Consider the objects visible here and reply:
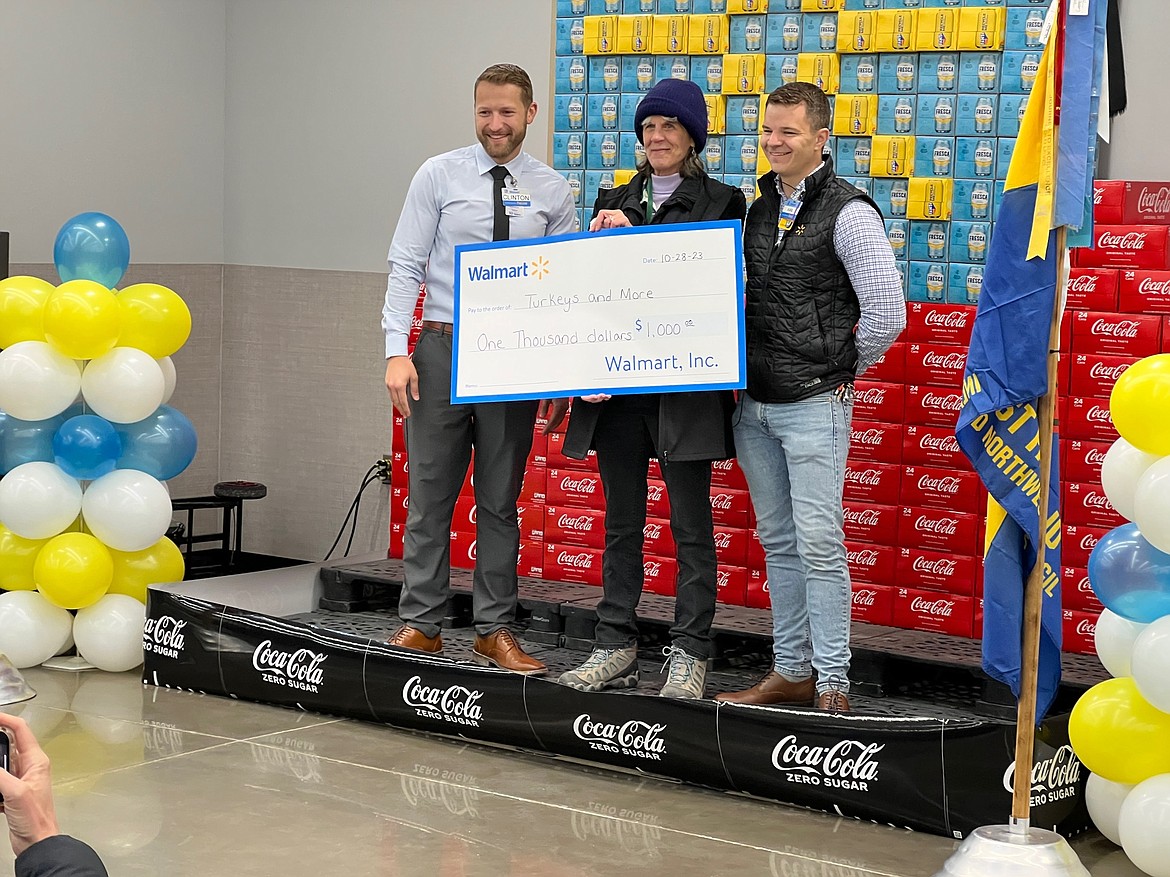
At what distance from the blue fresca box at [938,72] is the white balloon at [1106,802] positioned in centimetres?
255

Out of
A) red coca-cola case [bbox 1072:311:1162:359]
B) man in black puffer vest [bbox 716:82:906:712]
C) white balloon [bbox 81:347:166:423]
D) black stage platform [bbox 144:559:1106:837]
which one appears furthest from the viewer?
white balloon [bbox 81:347:166:423]

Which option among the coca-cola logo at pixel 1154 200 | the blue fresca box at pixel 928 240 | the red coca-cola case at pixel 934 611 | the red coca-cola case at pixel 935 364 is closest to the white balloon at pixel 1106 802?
the red coca-cola case at pixel 934 611

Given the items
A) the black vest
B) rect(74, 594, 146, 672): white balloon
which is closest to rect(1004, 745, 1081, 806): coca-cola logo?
the black vest

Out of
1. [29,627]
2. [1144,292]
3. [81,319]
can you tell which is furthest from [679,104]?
[29,627]

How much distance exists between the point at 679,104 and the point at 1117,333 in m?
1.50

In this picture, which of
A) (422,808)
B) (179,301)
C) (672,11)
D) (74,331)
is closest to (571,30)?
(672,11)

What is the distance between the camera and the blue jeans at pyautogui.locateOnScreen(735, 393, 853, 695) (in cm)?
404

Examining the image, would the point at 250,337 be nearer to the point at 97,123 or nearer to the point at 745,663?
the point at 97,123

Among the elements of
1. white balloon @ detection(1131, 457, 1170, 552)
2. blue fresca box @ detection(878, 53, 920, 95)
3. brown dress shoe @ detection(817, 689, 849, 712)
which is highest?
blue fresca box @ detection(878, 53, 920, 95)

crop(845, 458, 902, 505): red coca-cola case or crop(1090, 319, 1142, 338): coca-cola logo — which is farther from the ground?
crop(1090, 319, 1142, 338): coca-cola logo

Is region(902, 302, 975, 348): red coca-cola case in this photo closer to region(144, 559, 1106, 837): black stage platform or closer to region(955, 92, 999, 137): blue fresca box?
region(955, 92, 999, 137): blue fresca box

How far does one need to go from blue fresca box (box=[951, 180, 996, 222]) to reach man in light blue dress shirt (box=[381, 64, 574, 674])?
144cm

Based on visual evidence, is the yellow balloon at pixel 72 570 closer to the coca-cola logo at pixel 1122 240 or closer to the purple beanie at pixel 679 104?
the purple beanie at pixel 679 104

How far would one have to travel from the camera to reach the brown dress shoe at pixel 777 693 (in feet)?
13.8
